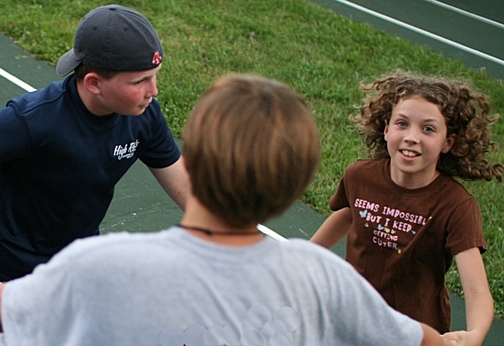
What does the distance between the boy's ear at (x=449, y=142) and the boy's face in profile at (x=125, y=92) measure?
1.26 meters

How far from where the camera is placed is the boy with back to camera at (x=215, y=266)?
1.87 metres

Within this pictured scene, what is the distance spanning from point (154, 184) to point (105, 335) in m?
5.25

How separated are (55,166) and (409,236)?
1.41 meters

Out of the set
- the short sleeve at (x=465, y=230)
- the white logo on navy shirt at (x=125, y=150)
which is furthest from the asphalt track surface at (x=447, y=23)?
the white logo on navy shirt at (x=125, y=150)

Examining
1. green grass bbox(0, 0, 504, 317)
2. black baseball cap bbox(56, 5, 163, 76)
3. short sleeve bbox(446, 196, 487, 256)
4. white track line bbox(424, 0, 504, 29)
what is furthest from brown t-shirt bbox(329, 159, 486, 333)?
white track line bbox(424, 0, 504, 29)

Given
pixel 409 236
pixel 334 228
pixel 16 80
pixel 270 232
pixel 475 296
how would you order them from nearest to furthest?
pixel 475 296, pixel 409 236, pixel 334 228, pixel 270 232, pixel 16 80

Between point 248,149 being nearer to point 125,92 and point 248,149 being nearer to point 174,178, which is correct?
point 125,92

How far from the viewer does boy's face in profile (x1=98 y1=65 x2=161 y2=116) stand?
3.50 metres

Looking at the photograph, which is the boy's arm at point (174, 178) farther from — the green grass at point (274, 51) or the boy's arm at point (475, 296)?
the green grass at point (274, 51)

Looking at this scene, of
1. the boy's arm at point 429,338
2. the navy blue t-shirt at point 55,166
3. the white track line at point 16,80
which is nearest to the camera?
the boy's arm at point 429,338

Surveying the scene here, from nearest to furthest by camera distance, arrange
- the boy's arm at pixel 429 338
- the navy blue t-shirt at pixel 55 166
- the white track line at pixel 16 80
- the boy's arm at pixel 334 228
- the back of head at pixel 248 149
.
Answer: the back of head at pixel 248 149 → the boy's arm at pixel 429 338 → the navy blue t-shirt at pixel 55 166 → the boy's arm at pixel 334 228 → the white track line at pixel 16 80

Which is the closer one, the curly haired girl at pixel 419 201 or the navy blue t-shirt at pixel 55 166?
the navy blue t-shirt at pixel 55 166

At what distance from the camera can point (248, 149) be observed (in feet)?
6.08

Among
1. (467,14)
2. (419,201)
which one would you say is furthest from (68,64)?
(467,14)
